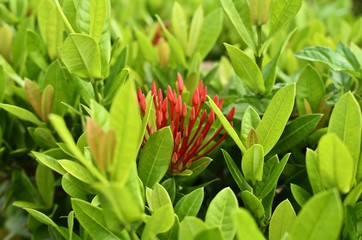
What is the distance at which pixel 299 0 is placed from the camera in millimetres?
1261

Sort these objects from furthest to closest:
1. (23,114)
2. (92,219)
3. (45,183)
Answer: (45,183)
(23,114)
(92,219)

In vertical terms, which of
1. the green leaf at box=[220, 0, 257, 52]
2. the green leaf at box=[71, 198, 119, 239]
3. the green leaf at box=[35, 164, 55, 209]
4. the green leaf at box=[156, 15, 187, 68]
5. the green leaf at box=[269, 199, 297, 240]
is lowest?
the green leaf at box=[35, 164, 55, 209]

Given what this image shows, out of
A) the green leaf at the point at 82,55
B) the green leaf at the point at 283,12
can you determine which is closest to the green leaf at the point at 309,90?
the green leaf at the point at 283,12

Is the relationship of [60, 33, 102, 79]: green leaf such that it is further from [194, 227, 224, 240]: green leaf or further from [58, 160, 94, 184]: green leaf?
[194, 227, 224, 240]: green leaf

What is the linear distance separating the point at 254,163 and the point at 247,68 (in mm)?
356

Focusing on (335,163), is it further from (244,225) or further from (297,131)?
(297,131)

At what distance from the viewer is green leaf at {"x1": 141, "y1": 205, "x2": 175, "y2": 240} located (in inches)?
35.9

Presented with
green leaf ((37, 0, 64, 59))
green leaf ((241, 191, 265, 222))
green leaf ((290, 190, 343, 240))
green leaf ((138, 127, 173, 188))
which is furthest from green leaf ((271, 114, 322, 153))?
green leaf ((37, 0, 64, 59))

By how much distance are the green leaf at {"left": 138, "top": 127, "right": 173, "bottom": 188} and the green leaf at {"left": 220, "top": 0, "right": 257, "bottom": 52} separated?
0.43 meters

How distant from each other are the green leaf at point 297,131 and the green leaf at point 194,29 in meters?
0.58

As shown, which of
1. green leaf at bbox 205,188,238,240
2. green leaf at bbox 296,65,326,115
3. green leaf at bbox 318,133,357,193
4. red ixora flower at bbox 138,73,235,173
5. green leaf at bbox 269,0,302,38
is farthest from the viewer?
green leaf at bbox 296,65,326,115

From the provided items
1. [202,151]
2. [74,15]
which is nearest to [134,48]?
[74,15]

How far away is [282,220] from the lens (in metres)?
1.05

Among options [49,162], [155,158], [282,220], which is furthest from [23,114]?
[282,220]
